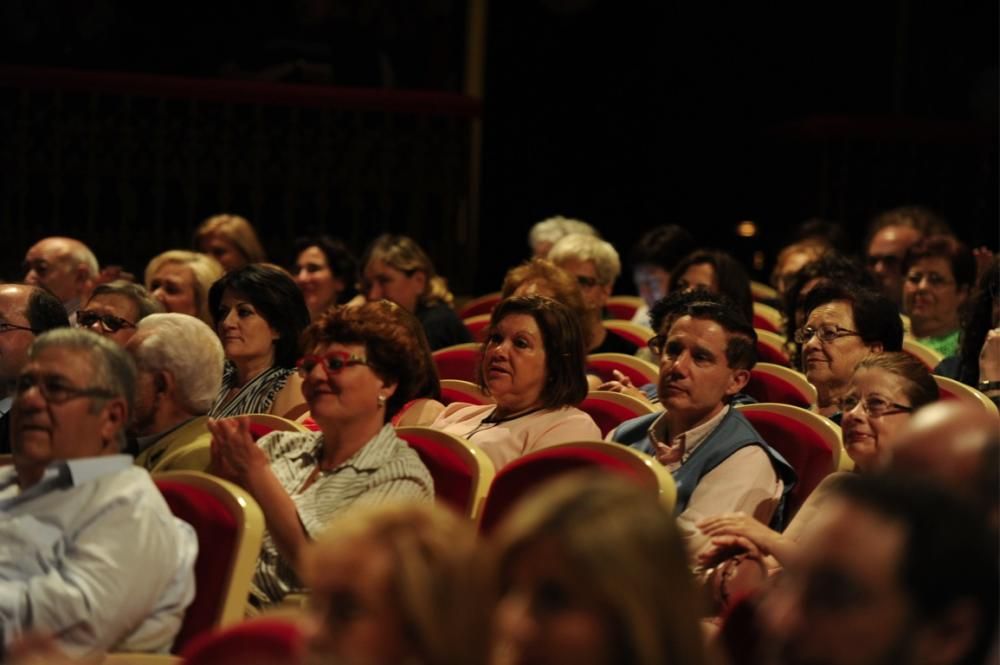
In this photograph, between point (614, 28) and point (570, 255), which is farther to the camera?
point (614, 28)

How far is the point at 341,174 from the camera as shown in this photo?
8055 mm

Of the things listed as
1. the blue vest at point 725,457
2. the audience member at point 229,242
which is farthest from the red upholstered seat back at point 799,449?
the audience member at point 229,242

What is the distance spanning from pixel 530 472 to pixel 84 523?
2.88 feet

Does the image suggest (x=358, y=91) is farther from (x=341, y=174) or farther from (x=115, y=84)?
(x=115, y=84)

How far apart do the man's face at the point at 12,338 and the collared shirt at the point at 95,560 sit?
1.42 meters

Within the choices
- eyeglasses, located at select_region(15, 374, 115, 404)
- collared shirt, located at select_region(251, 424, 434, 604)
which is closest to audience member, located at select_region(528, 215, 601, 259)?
collared shirt, located at select_region(251, 424, 434, 604)

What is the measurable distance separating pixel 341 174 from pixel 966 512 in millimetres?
6665

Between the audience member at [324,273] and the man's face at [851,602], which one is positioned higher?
the man's face at [851,602]

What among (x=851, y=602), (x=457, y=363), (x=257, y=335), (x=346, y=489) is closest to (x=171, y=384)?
(x=346, y=489)

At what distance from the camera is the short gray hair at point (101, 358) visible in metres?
2.78

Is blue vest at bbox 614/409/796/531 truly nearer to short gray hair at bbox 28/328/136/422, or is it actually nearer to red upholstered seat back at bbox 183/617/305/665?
short gray hair at bbox 28/328/136/422

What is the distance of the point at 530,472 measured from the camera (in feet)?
10.1

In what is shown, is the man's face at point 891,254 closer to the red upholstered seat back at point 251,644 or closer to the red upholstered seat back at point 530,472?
the red upholstered seat back at point 530,472

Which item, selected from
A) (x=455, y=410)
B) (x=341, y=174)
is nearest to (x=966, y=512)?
(x=455, y=410)
